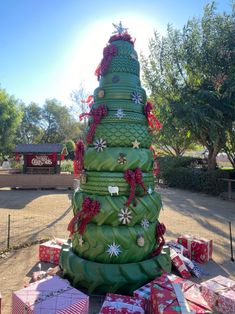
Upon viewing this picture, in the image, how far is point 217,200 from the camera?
16125 mm

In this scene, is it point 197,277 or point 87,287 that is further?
point 197,277

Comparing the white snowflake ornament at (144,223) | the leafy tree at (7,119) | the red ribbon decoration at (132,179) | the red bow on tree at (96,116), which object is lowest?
the white snowflake ornament at (144,223)

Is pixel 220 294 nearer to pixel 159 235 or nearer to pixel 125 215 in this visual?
pixel 159 235

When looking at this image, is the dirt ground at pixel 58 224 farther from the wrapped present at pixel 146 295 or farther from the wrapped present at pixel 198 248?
the wrapped present at pixel 146 295

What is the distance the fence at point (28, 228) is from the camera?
773cm

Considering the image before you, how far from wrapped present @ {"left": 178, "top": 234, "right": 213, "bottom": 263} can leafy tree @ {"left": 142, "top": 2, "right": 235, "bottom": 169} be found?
33.2ft

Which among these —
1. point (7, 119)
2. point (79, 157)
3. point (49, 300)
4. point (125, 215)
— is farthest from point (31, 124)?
point (49, 300)

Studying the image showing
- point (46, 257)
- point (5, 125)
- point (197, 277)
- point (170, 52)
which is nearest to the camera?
point (197, 277)

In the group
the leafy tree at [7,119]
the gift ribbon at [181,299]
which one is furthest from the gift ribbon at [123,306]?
the leafy tree at [7,119]

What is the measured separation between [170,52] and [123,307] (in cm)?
1919

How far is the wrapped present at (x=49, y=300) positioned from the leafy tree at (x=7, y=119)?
3130cm

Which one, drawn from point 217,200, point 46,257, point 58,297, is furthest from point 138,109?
point 217,200

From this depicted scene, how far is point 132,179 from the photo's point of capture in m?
4.53

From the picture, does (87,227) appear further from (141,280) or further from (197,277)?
(197,277)
